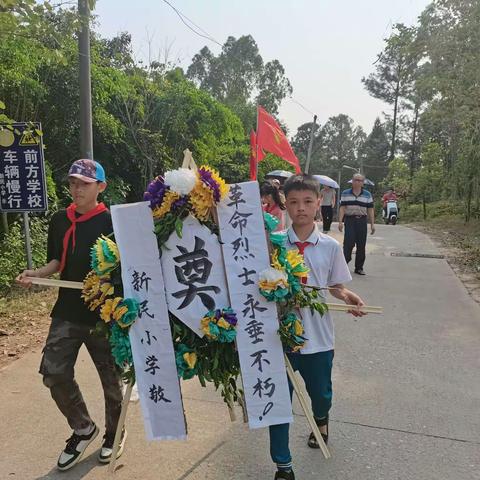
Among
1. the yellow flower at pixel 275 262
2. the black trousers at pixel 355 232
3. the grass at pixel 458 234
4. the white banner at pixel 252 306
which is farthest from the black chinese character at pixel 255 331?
the grass at pixel 458 234

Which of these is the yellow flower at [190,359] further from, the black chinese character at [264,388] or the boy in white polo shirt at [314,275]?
the boy in white polo shirt at [314,275]

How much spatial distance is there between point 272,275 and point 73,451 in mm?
1573

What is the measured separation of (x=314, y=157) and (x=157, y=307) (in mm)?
70300

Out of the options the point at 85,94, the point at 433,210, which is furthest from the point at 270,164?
the point at 85,94

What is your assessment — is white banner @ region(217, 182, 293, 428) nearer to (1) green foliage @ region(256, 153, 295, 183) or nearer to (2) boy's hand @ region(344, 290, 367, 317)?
(2) boy's hand @ region(344, 290, 367, 317)

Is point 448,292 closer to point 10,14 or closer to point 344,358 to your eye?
point 344,358

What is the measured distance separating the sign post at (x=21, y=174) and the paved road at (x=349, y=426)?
2504mm

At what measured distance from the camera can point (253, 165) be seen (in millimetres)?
5570

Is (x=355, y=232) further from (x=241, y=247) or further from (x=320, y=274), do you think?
(x=241, y=247)

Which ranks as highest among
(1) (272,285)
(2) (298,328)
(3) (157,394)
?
(1) (272,285)

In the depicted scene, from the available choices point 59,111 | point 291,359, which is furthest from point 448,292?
point 59,111

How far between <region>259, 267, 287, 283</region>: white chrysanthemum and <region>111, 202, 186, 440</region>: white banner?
49 cm

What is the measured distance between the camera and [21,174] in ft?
21.2

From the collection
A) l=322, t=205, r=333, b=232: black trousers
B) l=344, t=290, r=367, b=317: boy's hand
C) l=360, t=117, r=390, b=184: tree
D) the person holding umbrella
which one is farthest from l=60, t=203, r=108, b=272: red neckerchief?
l=360, t=117, r=390, b=184: tree
